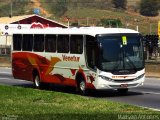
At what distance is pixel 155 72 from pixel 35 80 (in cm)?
1107

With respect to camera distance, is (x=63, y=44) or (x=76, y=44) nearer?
(x=76, y=44)

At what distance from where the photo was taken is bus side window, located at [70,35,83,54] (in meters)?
22.3

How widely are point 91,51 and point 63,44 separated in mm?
2368

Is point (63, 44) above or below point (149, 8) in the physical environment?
above

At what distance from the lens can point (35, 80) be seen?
2603 centimetres

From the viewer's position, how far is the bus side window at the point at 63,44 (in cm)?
2339

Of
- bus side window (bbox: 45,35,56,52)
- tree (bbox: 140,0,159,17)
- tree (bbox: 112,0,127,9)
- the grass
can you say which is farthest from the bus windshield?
tree (bbox: 112,0,127,9)

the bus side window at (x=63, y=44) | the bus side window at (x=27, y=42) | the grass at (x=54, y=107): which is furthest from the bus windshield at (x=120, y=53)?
the bus side window at (x=27, y=42)

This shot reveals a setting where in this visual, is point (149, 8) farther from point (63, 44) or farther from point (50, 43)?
point (63, 44)

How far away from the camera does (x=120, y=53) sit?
21312mm

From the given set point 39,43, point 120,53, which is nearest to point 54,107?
point 120,53

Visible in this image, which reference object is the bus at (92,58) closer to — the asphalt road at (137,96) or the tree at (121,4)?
the asphalt road at (137,96)

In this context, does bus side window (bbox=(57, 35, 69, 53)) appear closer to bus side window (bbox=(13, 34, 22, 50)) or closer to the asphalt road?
the asphalt road

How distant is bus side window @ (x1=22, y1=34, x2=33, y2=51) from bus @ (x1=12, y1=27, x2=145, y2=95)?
3.30ft
